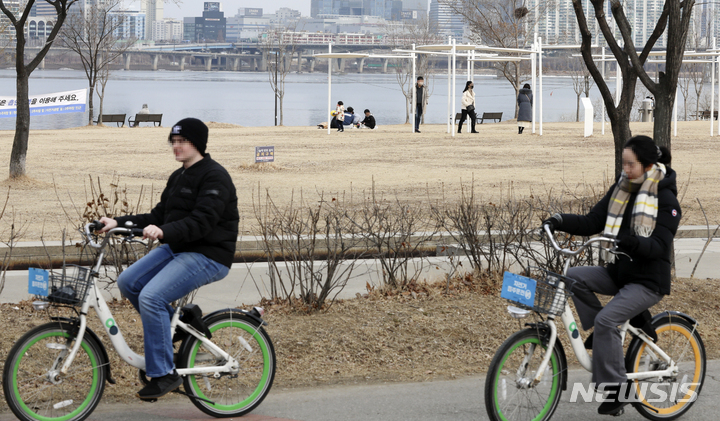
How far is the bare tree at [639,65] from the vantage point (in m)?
7.98

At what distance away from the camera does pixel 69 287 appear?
4301 mm

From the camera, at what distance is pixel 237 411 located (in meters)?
4.82

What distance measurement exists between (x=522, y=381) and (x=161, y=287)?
188cm

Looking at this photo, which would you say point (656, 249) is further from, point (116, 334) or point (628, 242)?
point (116, 334)

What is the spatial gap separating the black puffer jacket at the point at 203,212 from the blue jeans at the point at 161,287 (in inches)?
2.6

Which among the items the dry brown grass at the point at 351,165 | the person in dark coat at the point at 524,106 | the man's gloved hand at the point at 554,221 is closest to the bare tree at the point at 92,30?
Result: the dry brown grass at the point at 351,165

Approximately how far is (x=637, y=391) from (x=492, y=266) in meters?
3.29

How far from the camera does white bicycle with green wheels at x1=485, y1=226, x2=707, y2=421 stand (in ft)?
14.1

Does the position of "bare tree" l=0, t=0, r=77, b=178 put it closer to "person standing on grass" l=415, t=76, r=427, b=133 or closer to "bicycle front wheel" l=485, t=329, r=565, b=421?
"bicycle front wheel" l=485, t=329, r=565, b=421

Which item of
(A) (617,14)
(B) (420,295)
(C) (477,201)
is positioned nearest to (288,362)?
(B) (420,295)

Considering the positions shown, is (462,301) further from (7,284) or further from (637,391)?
(7,284)

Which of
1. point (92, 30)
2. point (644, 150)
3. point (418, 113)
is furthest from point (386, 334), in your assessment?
point (92, 30)

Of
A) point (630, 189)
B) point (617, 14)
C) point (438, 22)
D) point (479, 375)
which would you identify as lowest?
point (479, 375)

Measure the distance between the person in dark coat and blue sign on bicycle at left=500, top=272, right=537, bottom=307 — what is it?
27.0 metres
